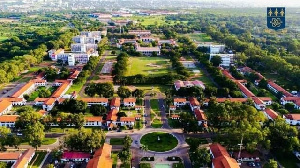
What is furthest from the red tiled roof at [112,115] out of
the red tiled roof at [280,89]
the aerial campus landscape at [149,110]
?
the red tiled roof at [280,89]

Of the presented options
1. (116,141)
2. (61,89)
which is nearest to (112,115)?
(116,141)

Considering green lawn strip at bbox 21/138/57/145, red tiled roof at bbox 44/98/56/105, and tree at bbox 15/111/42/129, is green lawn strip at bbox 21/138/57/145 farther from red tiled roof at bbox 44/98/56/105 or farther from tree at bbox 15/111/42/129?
red tiled roof at bbox 44/98/56/105

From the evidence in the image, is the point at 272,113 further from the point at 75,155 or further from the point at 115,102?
the point at 75,155

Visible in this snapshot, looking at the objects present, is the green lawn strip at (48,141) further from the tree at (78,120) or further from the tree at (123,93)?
Result: the tree at (123,93)

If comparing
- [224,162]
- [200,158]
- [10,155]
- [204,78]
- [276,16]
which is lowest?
[10,155]

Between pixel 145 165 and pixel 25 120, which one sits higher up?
pixel 25 120

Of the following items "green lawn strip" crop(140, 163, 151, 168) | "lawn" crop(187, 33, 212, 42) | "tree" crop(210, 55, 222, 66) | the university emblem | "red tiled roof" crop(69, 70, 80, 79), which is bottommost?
"green lawn strip" crop(140, 163, 151, 168)

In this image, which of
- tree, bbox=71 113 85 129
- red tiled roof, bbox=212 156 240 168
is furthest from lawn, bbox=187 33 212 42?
red tiled roof, bbox=212 156 240 168
